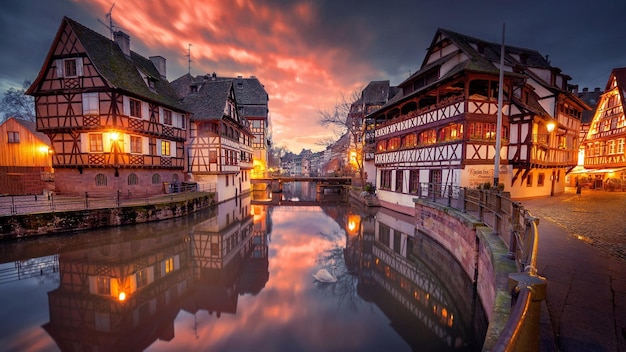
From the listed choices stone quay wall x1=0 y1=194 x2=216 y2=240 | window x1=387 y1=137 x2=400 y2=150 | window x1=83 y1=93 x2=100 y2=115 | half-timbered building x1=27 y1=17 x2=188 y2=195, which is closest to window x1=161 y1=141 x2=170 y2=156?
half-timbered building x1=27 y1=17 x2=188 y2=195

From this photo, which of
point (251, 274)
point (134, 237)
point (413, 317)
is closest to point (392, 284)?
point (413, 317)

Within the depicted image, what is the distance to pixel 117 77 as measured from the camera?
20359 millimetres

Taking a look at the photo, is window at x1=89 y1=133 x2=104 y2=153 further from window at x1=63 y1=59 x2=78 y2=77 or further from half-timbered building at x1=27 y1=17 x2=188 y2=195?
window at x1=63 y1=59 x2=78 y2=77

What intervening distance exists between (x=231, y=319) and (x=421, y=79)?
2234 centimetres

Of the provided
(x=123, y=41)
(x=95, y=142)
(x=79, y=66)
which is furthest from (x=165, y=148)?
(x=123, y=41)

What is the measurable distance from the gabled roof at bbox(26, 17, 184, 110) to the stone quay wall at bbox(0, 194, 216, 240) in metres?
9.25

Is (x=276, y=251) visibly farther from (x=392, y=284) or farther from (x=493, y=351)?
(x=493, y=351)

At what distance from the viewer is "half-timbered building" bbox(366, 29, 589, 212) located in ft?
53.7

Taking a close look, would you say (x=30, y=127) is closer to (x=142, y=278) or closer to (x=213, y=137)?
(x=213, y=137)

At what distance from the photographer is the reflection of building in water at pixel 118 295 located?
688 centimetres

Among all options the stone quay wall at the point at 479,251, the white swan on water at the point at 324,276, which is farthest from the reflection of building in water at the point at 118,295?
the stone quay wall at the point at 479,251

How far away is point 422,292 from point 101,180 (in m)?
23.5

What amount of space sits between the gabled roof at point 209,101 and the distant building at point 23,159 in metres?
14.0

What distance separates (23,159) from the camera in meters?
24.8
